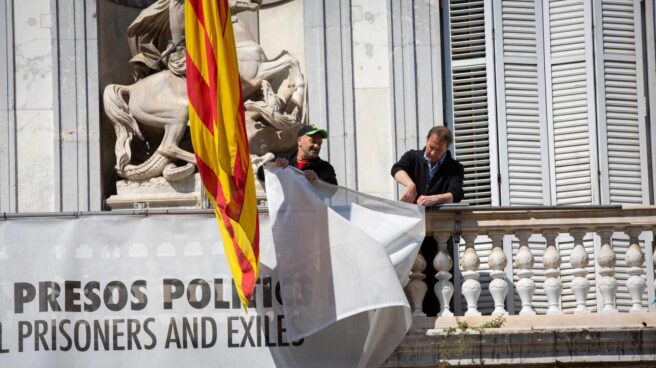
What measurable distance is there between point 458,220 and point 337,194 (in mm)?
858

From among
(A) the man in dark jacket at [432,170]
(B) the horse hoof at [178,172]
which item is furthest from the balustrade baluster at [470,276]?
(B) the horse hoof at [178,172]

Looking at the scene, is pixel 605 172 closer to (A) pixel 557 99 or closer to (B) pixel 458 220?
(A) pixel 557 99

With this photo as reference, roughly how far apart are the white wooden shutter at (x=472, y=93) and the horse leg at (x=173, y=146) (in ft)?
6.80

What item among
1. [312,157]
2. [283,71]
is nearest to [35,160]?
[283,71]

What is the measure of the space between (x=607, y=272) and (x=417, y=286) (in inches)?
52.0

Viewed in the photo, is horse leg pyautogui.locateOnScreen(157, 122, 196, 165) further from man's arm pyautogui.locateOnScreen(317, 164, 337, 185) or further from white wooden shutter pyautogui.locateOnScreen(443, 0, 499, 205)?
white wooden shutter pyautogui.locateOnScreen(443, 0, 499, 205)

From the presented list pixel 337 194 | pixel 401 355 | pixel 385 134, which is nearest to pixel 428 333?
pixel 401 355

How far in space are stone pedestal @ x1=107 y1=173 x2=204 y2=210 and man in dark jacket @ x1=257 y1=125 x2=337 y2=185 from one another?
51.5 inches

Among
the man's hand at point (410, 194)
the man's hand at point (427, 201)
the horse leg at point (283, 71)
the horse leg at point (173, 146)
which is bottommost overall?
the man's hand at point (427, 201)

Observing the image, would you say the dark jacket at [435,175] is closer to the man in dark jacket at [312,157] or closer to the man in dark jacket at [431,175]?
the man in dark jacket at [431,175]

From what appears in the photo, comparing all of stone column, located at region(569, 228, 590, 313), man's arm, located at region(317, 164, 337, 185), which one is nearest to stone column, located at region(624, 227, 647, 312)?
stone column, located at region(569, 228, 590, 313)

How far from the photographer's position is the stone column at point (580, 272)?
14398 mm

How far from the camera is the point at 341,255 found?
13945mm

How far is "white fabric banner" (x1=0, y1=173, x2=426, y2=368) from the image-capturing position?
1396 cm
